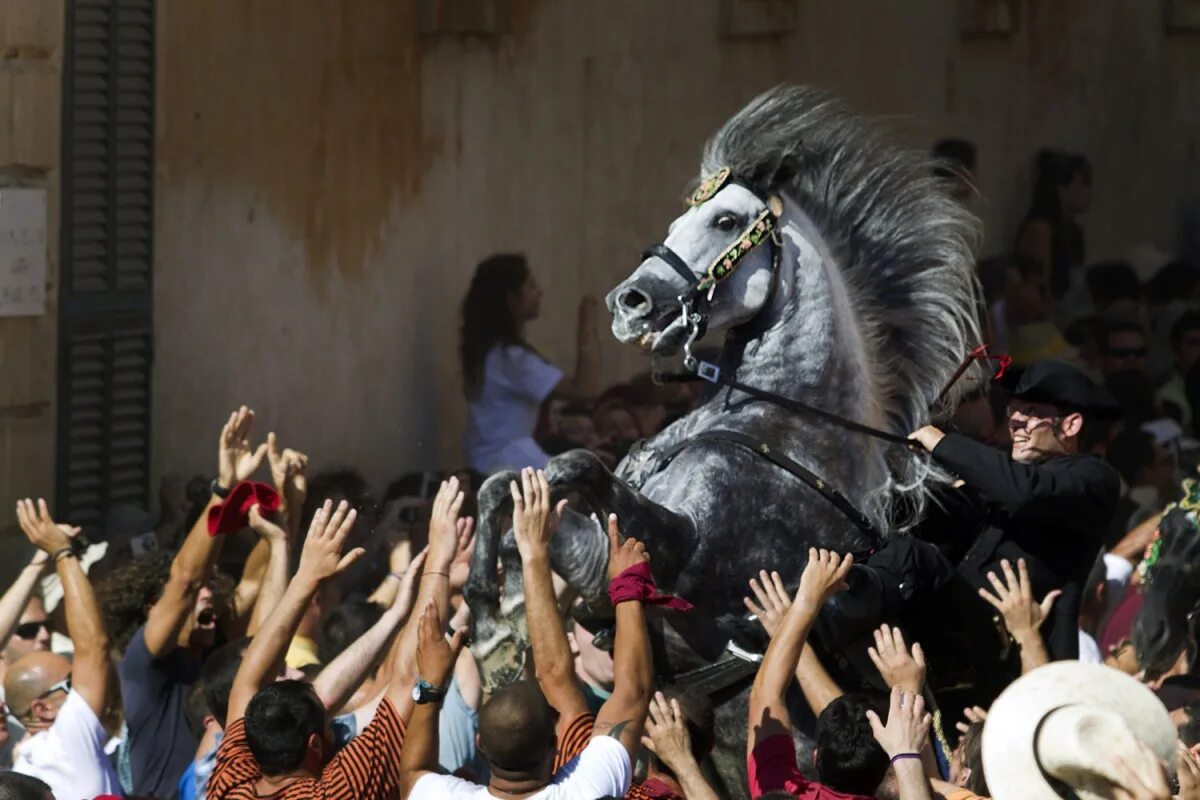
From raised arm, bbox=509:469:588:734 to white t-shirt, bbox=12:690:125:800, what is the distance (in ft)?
3.79

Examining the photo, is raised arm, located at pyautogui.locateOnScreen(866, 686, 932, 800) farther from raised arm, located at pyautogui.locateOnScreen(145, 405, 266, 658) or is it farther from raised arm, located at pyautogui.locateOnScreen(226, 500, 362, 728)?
raised arm, located at pyautogui.locateOnScreen(145, 405, 266, 658)

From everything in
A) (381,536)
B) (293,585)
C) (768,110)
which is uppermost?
(768,110)

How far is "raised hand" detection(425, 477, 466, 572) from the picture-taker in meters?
5.38

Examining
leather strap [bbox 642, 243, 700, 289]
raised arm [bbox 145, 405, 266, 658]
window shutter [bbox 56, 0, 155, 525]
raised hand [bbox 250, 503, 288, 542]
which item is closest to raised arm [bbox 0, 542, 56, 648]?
raised arm [bbox 145, 405, 266, 658]

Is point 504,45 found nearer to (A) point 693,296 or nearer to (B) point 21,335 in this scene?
(B) point 21,335

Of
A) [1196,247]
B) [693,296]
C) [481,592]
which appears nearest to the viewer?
[481,592]

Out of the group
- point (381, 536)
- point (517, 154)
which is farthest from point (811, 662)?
point (517, 154)

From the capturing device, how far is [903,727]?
4.29 m

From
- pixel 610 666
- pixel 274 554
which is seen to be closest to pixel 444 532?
pixel 610 666

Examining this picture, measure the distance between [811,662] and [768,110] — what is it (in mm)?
1553

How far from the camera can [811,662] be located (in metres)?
5.44

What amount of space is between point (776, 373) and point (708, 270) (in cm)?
31

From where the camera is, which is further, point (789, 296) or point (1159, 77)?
point (1159, 77)

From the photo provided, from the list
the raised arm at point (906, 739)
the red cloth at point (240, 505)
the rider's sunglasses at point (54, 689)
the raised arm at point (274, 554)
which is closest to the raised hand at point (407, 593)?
the raised arm at point (274, 554)
